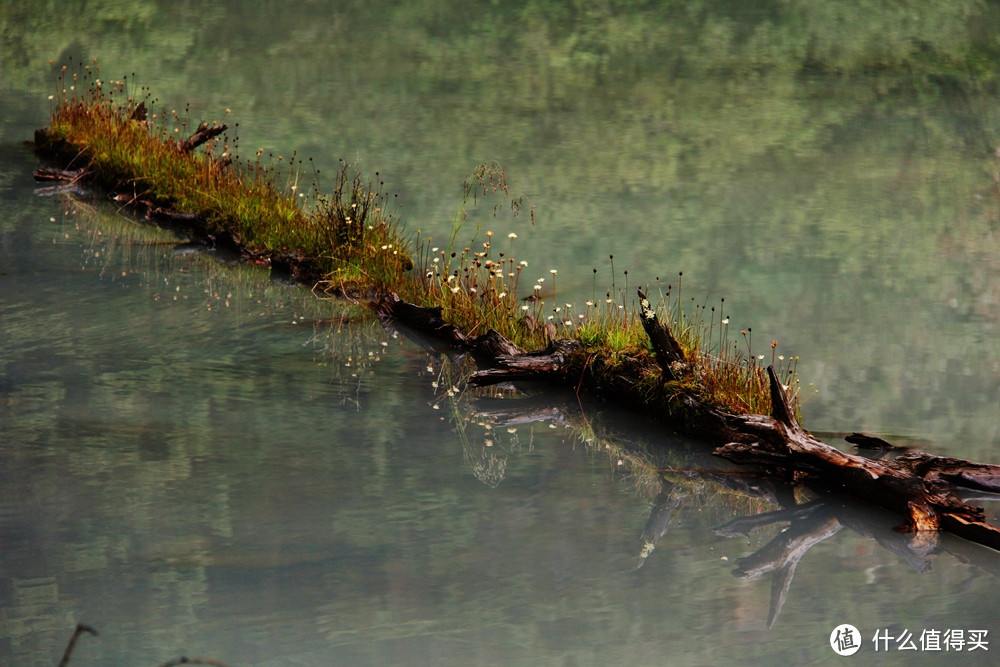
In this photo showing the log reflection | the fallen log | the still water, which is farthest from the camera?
the fallen log

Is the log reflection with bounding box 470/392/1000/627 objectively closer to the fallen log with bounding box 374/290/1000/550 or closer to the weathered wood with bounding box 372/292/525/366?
the fallen log with bounding box 374/290/1000/550

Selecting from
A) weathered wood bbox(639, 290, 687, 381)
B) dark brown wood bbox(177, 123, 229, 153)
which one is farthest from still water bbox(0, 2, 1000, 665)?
dark brown wood bbox(177, 123, 229, 153)

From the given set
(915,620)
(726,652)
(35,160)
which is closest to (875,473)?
(915,620)

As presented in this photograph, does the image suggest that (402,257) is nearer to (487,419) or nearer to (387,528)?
(487,419)

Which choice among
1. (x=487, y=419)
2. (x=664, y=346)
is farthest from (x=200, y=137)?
(x=664, y=346)

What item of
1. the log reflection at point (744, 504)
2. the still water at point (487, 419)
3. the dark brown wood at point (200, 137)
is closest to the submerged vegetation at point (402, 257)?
the dark brown wood at point (200, 137)

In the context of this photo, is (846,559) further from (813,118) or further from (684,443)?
(813,118)

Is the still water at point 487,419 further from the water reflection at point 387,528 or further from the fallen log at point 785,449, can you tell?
the fallen log at point 785,449
